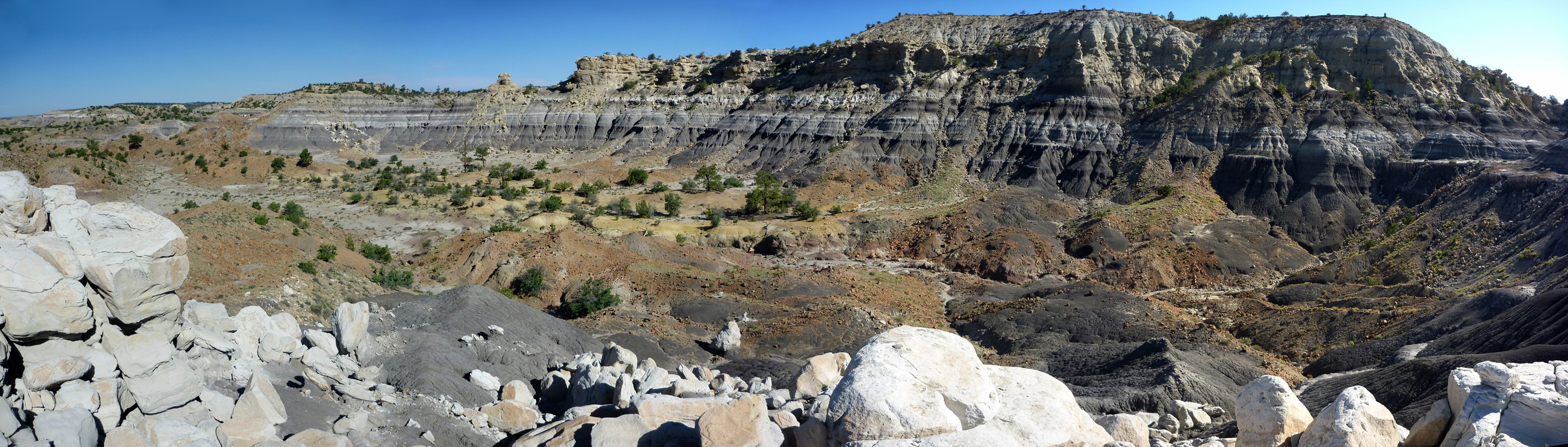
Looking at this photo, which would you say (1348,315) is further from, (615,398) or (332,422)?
(332,422)

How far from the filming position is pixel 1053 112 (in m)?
60.3

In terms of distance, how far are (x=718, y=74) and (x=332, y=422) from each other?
260 feet

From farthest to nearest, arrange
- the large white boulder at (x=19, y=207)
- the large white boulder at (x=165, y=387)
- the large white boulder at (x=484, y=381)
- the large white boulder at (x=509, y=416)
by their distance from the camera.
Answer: the large white boulder at (x=484, y=381) → the large white boulder at (x=509, y=416) → the large white boulder at (x=165, y=387) → the large white boulder at (x=19, y=207)

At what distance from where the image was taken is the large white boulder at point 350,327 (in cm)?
1391

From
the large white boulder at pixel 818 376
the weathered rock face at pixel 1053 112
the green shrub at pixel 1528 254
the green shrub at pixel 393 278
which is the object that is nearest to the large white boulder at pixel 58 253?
the large white boulder at pixel 818 376

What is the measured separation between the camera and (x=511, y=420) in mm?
13297

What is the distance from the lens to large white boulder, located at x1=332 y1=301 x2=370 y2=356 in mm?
13914

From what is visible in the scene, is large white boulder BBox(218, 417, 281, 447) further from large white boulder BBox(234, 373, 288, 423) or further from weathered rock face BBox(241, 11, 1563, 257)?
weathered rock face BBox(241, 11, 1563, 257)

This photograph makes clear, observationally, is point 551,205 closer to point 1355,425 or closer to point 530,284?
point 530,284

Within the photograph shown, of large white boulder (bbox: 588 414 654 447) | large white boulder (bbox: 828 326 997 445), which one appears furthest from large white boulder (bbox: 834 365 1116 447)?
large white boulder (bbox: 588 414 654 447)

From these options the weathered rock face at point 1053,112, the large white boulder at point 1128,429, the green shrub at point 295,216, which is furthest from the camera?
the weathered rock face at point 1053,112

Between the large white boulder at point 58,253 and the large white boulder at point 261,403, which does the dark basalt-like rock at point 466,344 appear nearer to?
the large white boulder at point 261,403

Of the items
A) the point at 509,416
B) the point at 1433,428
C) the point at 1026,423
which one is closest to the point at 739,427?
the point at 1026,423

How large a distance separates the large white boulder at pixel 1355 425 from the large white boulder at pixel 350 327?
1608 centimetres
